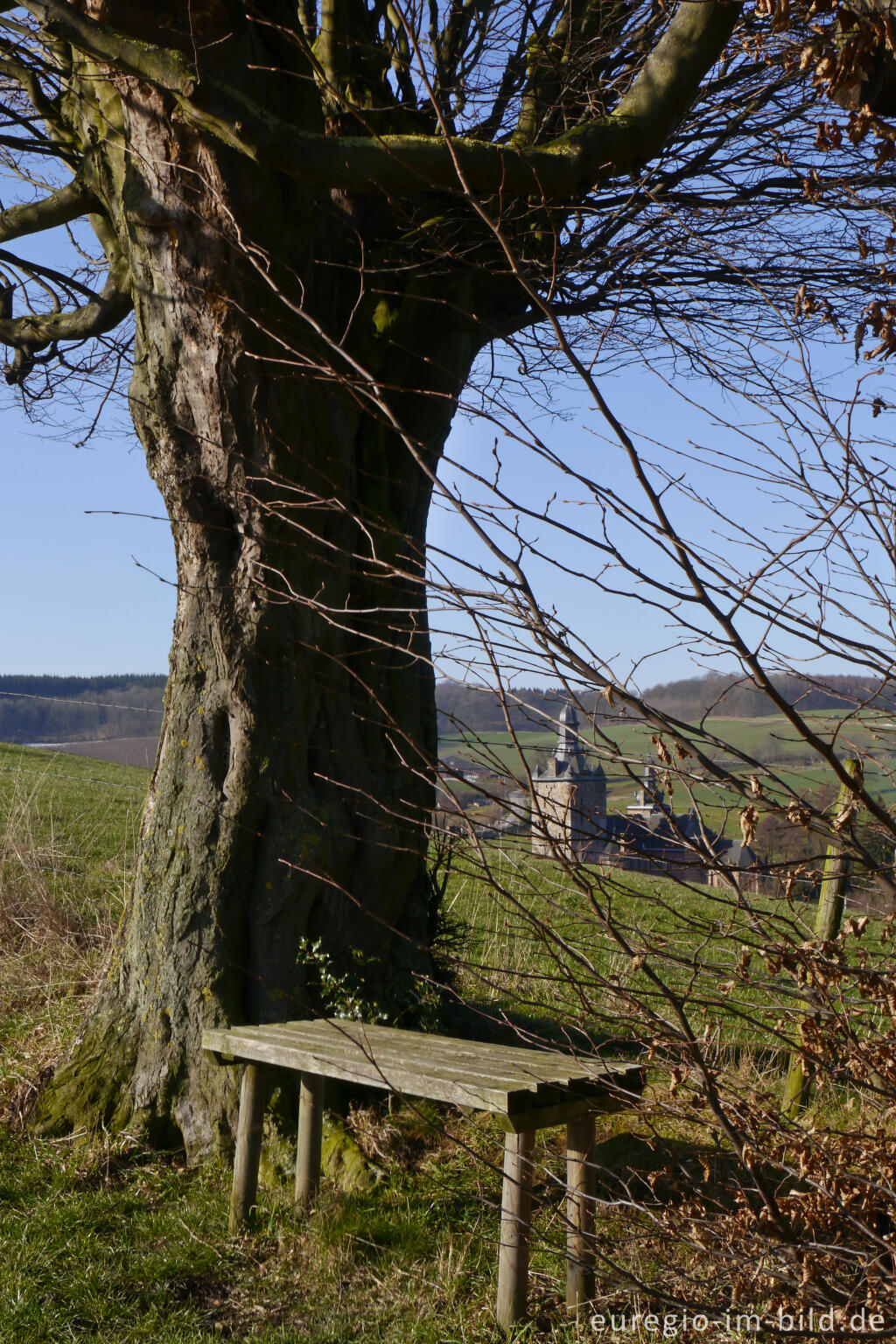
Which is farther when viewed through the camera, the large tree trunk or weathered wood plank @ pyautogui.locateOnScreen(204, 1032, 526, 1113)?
the large tree trunk

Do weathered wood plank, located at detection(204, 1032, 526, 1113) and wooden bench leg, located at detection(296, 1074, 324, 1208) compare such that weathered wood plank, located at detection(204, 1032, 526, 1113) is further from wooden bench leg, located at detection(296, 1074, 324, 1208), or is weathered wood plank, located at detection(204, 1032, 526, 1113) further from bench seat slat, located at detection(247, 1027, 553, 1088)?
wooden bench leg, located at detection(296, 1074, 324, 1208)

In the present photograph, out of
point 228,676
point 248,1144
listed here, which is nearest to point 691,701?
point 248,1144

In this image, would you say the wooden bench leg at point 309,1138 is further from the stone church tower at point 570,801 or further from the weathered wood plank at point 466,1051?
the stone church tower at point 570,801

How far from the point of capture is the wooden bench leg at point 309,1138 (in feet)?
13.1

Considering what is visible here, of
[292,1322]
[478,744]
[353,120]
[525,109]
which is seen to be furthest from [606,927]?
[525,109]

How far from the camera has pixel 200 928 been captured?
4.70 metres

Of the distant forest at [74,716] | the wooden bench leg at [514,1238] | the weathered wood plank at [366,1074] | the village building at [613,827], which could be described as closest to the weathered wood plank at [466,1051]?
the weathered wood plank at [366,1074]

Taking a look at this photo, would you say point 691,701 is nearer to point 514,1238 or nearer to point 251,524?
point 514,1238

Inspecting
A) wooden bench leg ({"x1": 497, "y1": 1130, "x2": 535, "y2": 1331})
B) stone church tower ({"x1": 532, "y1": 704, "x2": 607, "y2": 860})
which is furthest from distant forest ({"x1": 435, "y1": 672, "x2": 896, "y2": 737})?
wooden bench leg ({"x1": 497, "y1": 1130, "x2": 535, "y2": 1331})

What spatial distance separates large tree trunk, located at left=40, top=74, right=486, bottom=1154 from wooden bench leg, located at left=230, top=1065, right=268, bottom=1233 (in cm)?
52

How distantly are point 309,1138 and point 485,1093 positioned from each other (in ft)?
4.30

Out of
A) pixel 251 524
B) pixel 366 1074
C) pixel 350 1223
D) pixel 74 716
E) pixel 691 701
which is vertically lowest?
pixel 350 1223

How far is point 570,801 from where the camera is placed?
226 cm

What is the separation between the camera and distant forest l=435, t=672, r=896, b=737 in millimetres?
2121
